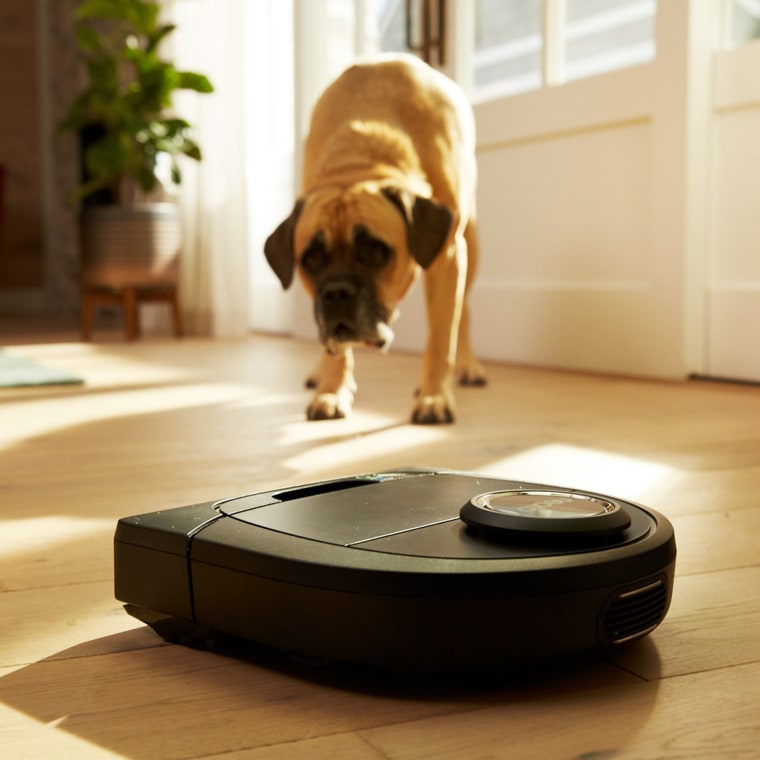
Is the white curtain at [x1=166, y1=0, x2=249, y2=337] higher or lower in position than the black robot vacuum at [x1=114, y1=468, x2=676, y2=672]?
higher

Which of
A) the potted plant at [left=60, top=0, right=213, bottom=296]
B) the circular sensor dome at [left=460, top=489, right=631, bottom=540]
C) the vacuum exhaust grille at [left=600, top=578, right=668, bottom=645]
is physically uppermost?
the potted plant at [left=60, top=0, right=213, bottom=296]

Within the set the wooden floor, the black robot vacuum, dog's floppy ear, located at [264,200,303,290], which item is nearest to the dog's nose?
dog's floppy ear, located at [264,200,303,290]

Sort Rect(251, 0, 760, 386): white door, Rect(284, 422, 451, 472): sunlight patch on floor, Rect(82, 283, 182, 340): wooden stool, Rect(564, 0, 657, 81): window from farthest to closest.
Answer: Rect(82, 283, 182, 340): wooden stool → Rect(564, 0, 657, 81): window → Rect(251, 0, 760, 386): white door → Rect(284, 422, 451, 472): sunlight patch on floor

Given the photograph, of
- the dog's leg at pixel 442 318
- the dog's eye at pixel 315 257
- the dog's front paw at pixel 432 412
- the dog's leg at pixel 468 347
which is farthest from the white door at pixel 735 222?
the dog's eye at pixel 315 257

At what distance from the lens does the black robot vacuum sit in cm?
67

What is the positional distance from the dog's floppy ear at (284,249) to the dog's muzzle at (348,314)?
0.11m

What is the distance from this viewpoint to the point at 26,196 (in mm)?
7762

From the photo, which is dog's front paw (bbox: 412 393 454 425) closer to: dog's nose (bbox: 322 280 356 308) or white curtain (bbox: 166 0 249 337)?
dog's nose (bbox: 322 280 356 308)

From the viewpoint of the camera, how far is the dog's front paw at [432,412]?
2115 millimetres

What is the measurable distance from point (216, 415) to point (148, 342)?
2386 mm

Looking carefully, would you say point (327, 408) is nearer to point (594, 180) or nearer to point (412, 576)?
point (594, 180)

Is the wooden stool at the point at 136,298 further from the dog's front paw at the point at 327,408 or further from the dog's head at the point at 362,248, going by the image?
the dog's head at the point at 362,248

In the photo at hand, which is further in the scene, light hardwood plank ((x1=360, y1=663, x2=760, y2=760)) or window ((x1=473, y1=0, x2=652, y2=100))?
window ((x1=473, y1=0, x2=652, y2=100))

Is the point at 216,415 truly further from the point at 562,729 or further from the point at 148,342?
the point at 148,342
